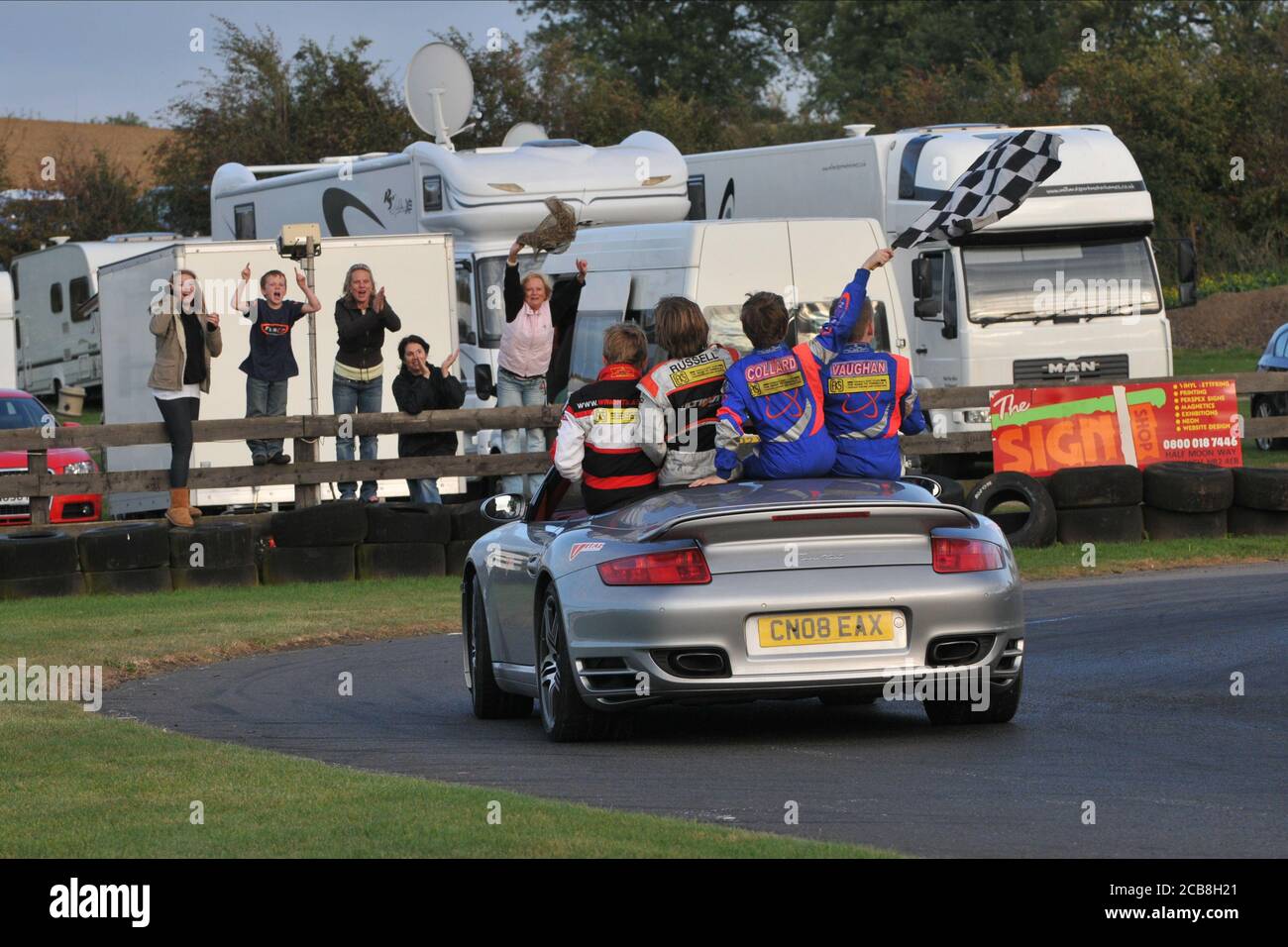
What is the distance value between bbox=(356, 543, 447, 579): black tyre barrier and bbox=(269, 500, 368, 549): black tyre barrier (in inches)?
7.2

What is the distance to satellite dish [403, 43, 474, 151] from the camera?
26391 mm

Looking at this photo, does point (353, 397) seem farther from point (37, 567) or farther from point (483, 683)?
point (483, 683)

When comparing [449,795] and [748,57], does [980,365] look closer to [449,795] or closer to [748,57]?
[449,795]

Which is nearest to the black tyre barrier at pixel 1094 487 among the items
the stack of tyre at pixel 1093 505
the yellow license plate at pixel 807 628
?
the stack of tyre at pixel 1093 505

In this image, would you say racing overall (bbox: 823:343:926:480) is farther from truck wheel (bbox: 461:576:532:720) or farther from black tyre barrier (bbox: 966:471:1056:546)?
black tyre barrier (bbox: 966:471:1056:546)

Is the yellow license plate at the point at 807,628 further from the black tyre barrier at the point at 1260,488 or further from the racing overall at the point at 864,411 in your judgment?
the black tyre barrier at the point at 1260,488

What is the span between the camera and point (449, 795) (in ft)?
24.9

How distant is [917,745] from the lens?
9.03m

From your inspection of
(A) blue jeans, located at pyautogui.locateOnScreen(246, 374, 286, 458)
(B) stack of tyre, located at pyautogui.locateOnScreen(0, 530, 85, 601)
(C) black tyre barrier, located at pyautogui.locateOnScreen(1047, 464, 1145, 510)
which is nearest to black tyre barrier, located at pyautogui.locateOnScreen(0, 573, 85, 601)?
(B) stack of tyre, located at pyautogui.locateOnScreen(0, 530, 85, 601)

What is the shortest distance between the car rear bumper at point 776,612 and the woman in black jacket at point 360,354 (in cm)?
1087

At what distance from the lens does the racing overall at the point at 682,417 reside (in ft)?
32.3

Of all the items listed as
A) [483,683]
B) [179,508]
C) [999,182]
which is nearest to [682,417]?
[483,683]
